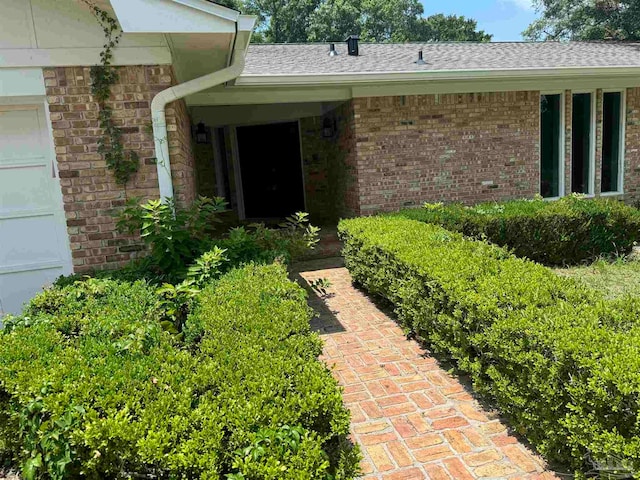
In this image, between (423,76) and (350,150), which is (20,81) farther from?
(423,76)

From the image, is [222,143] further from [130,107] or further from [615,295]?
[615,295]

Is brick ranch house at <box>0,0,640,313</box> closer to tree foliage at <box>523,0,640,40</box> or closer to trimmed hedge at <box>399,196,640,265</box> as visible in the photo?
trimmed hedge at <box>399,196,640,265</box>

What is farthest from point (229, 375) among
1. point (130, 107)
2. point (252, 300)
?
point (130, 107)

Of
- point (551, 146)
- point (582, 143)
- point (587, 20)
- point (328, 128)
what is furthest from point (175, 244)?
point (587, 20)

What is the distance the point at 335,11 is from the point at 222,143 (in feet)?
88.3

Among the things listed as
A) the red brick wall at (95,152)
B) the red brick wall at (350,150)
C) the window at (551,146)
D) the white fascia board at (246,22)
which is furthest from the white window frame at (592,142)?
the red brick wall at (95,152)

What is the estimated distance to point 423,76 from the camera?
7574mm

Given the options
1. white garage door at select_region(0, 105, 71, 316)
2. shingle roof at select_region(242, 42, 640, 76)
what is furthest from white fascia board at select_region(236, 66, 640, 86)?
white garage door at select_region(0, 105, 71, 316)

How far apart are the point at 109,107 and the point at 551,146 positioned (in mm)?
7974

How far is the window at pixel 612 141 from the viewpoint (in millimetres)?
9305

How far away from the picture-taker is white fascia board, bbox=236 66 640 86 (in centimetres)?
718

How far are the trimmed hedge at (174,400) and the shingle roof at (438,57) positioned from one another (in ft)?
17.5

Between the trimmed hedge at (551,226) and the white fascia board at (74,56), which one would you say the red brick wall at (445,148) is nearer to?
the trimmed hedge at (551,226)

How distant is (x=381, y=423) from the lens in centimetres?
312
